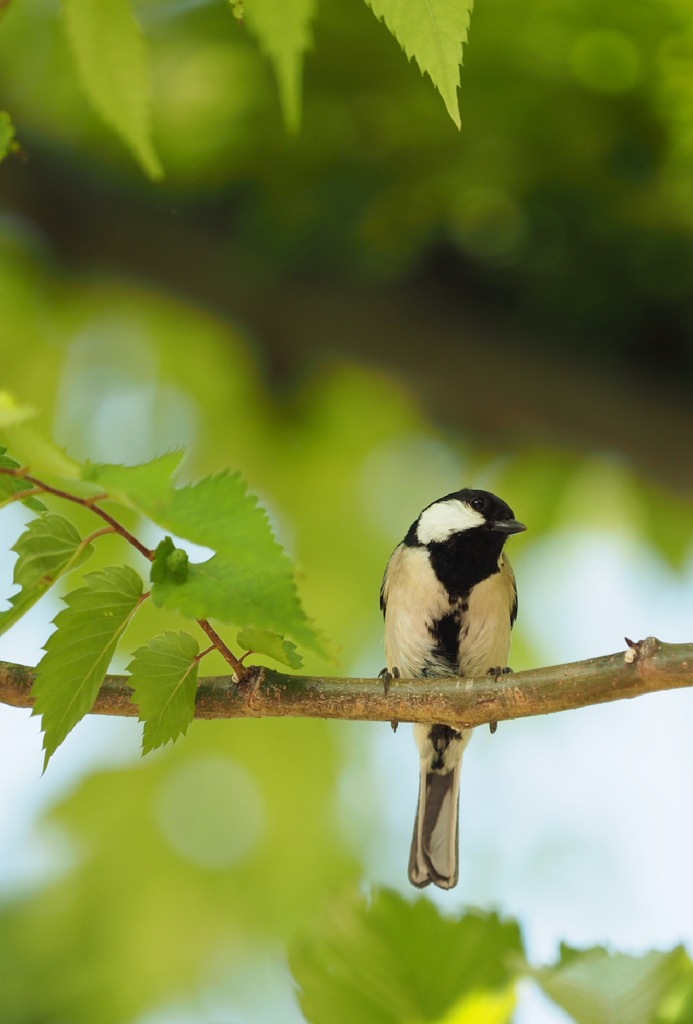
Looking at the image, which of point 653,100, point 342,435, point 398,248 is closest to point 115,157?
point 398,248

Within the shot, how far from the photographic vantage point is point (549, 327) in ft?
13.5

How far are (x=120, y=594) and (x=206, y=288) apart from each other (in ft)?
9.66

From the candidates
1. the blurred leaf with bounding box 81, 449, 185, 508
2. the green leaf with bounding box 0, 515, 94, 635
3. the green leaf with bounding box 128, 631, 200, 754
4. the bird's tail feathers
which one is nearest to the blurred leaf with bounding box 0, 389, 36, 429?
the blurred leaf with bounding box 81, 449, 185, 508

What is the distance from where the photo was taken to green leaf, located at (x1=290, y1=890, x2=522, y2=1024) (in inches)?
47.6

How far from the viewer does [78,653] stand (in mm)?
1391

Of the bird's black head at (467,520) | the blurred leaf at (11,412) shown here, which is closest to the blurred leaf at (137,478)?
the blurred leaf at (11,412)

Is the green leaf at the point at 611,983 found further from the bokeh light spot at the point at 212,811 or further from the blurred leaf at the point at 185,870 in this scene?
the bokeh light spot at the point at 212,811

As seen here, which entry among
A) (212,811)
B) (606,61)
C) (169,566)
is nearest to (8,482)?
(169,566)

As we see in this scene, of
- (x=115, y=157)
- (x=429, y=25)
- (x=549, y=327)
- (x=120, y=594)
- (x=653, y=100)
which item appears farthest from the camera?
(x=115, y=157)

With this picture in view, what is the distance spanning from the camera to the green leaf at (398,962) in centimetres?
121

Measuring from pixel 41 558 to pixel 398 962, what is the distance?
0.63m

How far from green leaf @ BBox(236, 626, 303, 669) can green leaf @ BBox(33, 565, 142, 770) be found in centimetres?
19

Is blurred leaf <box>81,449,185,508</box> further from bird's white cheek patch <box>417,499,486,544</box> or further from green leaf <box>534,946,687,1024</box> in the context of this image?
bird's white cheek patch <box>417,499,486,544</box>

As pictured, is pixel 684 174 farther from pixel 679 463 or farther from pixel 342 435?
pixel 342 435
